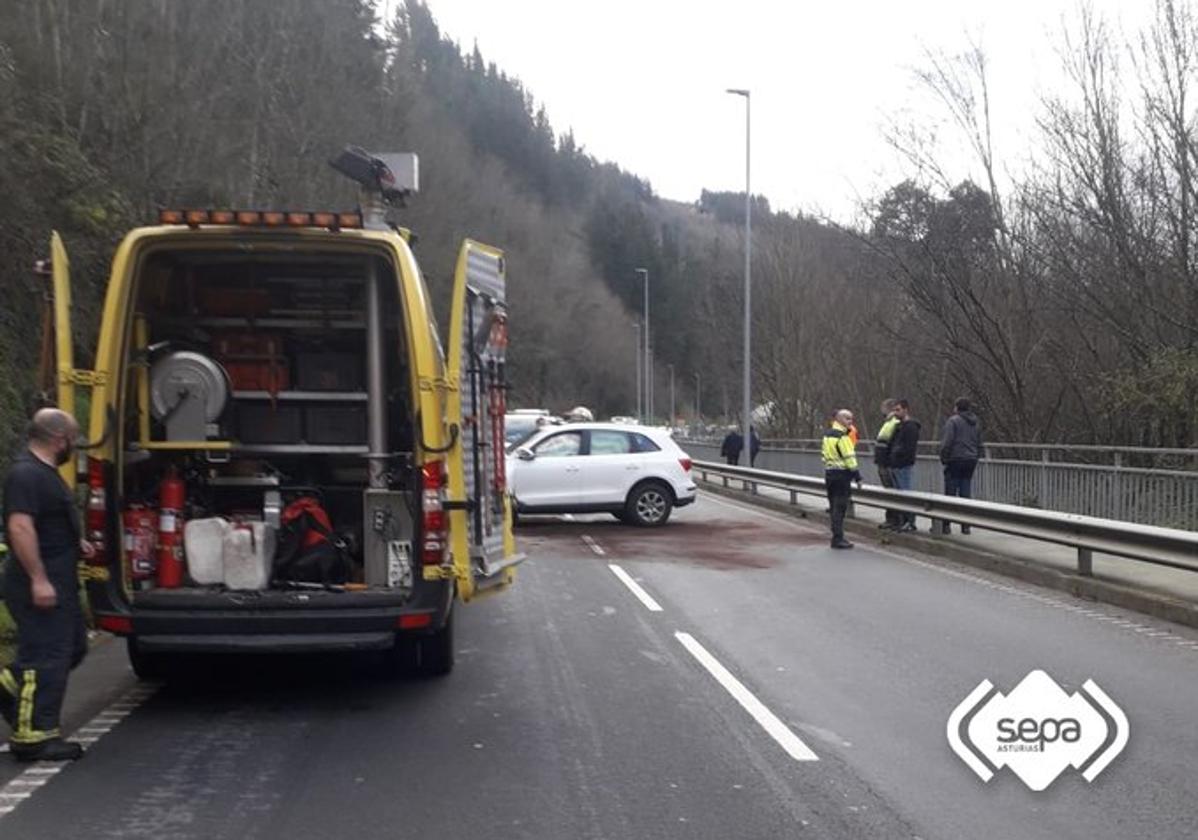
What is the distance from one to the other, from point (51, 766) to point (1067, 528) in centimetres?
949

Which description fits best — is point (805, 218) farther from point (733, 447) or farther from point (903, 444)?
point (903, 444)

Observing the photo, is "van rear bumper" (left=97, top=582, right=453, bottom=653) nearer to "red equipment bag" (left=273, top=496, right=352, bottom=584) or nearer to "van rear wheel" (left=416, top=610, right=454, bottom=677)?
"red equipment bag" (left=273, top=496, right=352, bottom=584)

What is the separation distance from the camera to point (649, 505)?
19125 mm

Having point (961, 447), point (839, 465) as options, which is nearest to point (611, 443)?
point (839, 465)

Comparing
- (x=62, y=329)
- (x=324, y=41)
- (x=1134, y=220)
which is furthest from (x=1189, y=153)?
(x=324, y=41)

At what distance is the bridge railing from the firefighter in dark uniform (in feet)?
38.8

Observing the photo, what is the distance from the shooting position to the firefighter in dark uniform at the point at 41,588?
19.5ft

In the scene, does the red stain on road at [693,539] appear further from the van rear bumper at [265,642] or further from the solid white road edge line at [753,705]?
the van rear bumper at [265,642]

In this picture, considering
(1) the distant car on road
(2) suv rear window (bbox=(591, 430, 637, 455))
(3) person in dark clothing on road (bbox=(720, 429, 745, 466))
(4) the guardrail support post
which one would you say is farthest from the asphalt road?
(3) person in dark clothing on road (bbox=(720, 429, 745, 466))

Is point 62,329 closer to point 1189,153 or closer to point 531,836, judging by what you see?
point 531,836

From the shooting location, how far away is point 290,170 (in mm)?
32500

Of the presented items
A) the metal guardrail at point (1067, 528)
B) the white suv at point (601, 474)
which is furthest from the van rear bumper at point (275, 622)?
the white suv at point (601, 474)

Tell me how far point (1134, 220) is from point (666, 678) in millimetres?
17850

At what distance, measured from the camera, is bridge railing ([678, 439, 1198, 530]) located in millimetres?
14289
